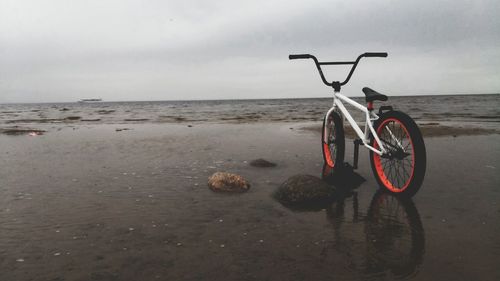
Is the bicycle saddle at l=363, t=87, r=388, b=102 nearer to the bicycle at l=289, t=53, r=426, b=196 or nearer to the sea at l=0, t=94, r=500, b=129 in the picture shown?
the bicycle at l=289, t=53, r=426, b=196

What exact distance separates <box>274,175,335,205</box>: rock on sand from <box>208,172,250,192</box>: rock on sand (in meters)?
0.64

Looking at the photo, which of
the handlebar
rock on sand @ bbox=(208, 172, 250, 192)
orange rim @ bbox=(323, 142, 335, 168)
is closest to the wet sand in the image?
rock on sand @ bbox=(208, 172, 250, 192)

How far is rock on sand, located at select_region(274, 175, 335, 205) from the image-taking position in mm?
4387

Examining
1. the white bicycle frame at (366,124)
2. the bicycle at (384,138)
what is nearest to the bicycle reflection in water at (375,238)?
the bicycle at (384,138)

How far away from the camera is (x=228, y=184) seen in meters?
5.08

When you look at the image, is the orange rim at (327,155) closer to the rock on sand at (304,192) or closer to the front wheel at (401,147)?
the front wheel at (401,147)

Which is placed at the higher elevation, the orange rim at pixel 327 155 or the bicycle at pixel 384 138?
the bicycle at pixel 384 138

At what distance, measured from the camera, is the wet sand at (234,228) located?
8.82 feet

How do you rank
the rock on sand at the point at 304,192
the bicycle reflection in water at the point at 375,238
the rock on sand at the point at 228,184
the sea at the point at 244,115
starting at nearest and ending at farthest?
the bicycle reflection in water at the point at 375,238 → the rock on sand at the point at 304,192 → the rock on sand at the point at 228,184 → the sea at the point at 244,115

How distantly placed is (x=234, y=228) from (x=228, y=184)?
155cm

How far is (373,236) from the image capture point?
3.30 meters

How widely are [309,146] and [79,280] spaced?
7.63 metres

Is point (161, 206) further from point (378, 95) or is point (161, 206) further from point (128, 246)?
point (378, 95)

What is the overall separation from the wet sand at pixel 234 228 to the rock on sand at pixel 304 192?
0.58 ft
